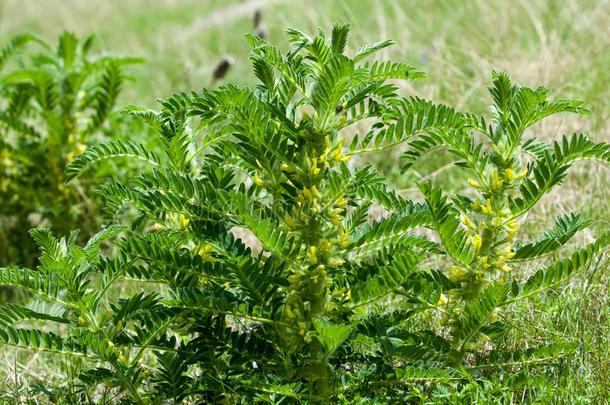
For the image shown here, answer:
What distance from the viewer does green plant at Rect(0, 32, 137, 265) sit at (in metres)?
4.46

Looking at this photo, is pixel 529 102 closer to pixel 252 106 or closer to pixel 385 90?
pixel 385 90

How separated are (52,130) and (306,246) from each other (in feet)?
8.47

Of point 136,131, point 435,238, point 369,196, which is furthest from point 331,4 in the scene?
point 369,196

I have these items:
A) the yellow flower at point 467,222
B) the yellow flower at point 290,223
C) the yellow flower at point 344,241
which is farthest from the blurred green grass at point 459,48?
the yellow flower at point 290,223

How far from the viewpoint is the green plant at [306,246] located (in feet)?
7.17

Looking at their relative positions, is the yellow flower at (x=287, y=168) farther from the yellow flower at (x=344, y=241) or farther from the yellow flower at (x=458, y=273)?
the yellow flower at (x=458, y=273)

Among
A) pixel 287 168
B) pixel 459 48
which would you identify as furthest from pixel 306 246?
pixel 459 48

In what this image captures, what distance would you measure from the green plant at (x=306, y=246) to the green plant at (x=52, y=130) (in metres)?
2.19

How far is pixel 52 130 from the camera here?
4.48 m

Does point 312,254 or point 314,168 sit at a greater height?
point 314,168

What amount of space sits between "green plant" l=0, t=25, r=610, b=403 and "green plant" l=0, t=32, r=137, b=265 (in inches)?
86.4

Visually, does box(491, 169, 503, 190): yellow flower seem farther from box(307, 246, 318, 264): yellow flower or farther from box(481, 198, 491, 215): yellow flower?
box(307, 246, 318, 264): yellow flower

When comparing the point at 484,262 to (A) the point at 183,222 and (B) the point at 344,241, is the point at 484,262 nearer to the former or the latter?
(B) the point at 344,241

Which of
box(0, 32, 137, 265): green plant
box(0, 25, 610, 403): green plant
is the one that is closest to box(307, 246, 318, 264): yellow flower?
box(0, 25, 610, 403): green plant
